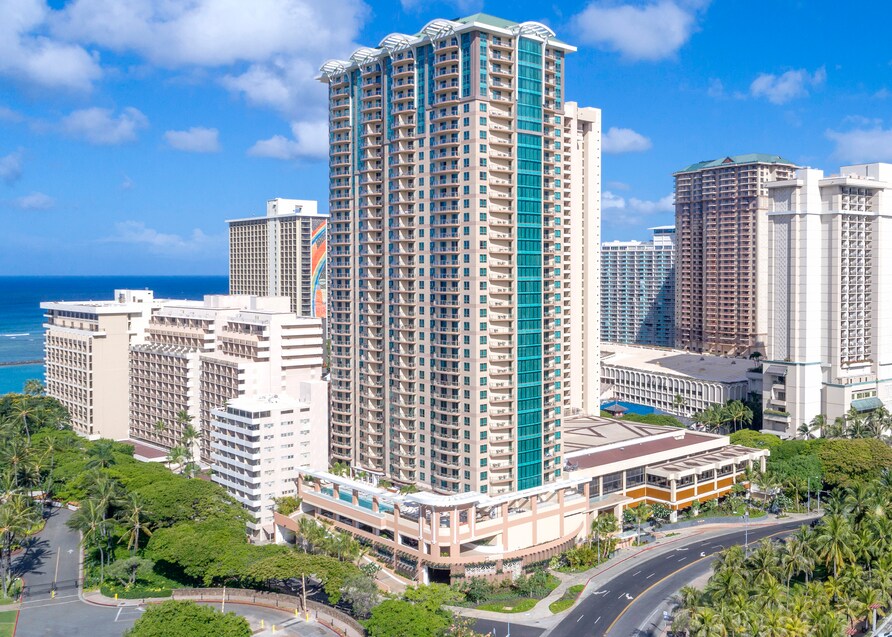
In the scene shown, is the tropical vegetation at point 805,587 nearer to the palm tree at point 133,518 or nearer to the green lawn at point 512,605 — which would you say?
the green lawn at point 512,605

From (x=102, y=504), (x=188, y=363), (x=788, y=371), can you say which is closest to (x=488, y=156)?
(x=102, y=504)

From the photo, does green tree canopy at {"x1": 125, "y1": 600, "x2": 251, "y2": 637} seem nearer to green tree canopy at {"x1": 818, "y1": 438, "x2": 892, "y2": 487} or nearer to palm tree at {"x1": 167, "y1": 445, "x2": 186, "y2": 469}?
palm tree at {"x1": 167, "y1": 445, "x2": 186, "y2": 469}

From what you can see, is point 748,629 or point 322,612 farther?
point 322,612

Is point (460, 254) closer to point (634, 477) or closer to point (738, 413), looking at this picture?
point (634, 477)

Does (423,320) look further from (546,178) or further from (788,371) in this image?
(788,371)

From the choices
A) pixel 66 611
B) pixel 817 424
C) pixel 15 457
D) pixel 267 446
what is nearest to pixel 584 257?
pixel 817 424

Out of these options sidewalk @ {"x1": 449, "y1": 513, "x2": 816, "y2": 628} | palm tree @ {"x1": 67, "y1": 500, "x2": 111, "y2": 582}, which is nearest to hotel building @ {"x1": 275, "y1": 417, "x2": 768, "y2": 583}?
sidewalk @ {"x1": 449, "y1": 513, "x2": 816, "y2": 628}

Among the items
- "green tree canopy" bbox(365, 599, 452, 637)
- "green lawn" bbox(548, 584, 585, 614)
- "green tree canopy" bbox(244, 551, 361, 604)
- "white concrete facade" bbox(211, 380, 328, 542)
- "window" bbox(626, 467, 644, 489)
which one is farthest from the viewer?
"window" bbox(626, 467, 644, 489)
